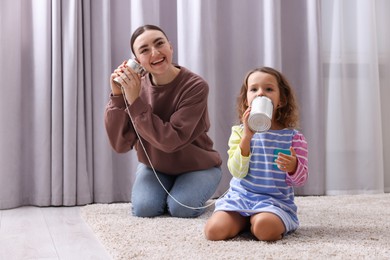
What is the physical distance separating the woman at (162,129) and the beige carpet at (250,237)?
106 mm

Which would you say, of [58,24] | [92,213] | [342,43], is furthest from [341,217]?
[58,24]

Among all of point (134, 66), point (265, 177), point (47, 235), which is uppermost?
point (134, 66)

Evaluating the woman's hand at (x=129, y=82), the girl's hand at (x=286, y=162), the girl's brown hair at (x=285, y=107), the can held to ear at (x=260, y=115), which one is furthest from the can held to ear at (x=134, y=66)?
the girl's hand at (x=286, y=162)

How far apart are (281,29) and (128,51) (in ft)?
2.46

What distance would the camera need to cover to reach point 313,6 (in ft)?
8.10

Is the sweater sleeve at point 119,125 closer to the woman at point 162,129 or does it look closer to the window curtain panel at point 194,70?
the woman at point 162,129

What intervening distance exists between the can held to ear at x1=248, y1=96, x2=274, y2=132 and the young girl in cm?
4

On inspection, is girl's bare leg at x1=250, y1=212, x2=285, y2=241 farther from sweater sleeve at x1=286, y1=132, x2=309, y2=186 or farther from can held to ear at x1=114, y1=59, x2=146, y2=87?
can held to ear at x1=114, y1=59, x2=146, y2=87

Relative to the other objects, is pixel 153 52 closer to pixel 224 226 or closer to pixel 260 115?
pixel 260 115

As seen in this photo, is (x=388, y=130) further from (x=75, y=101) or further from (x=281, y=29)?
(x=75, y=101)

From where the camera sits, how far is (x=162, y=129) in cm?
176

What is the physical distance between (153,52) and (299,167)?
0.68m

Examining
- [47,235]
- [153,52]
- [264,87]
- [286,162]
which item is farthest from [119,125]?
[286,162]

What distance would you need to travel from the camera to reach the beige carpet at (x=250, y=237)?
123 centimetres
